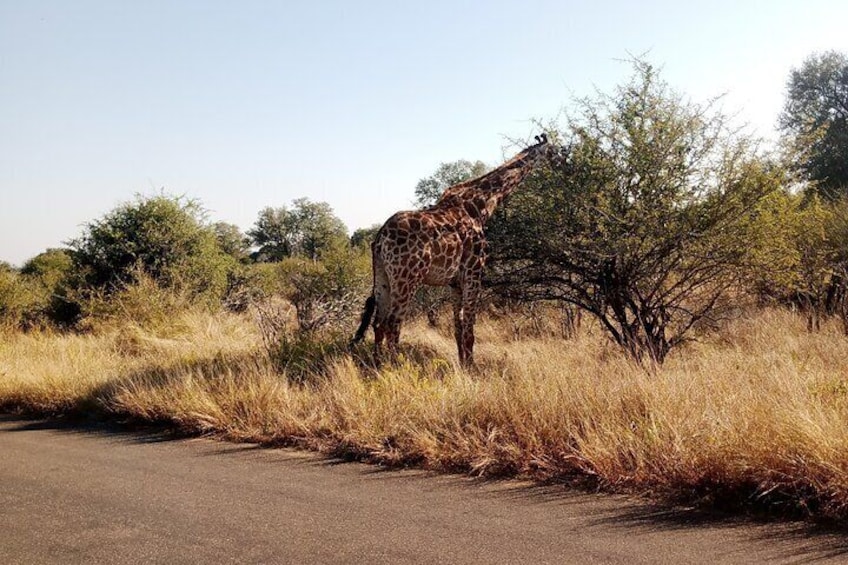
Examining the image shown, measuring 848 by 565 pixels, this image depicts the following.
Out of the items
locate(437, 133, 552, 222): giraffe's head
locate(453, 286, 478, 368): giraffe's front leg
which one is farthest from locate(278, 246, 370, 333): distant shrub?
locate(453, 286, 478, 368): giraffe's front leg

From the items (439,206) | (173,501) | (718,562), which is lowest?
(718,562)

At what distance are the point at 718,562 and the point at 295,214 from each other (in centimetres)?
5213

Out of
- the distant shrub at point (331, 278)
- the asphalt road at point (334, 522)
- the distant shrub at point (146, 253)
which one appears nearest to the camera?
the asphalt road at point (334, 522)

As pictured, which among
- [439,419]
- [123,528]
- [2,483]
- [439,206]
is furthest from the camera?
[439,206]

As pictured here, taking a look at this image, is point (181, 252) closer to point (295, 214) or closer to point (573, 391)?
point (573, 391)

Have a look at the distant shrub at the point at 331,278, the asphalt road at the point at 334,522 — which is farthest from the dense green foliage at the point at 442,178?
the asphalt road at the point at 334,522

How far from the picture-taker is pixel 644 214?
753 cm

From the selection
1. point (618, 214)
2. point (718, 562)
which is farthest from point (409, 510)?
point (618, 214)

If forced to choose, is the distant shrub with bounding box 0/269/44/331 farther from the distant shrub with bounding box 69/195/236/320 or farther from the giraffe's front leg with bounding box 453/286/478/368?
the giraffe's front leg with bounding box 453/286/478/368

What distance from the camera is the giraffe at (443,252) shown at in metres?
7.73

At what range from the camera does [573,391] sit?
526 centimetres

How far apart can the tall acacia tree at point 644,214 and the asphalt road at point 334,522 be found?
3767mm

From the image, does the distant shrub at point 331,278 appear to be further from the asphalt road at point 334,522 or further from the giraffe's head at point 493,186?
the asphalt road at point 334,522

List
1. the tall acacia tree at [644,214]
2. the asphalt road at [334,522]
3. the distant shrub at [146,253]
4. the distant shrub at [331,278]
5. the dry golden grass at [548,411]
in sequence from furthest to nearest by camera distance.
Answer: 1. the distant shrub at [331,278]
2. the distant shrub at [146,253]
3. the tall acacia tree at [644,214]
4. the dry golden grass at [548,411]
5. the asphalt road at [334,522]
